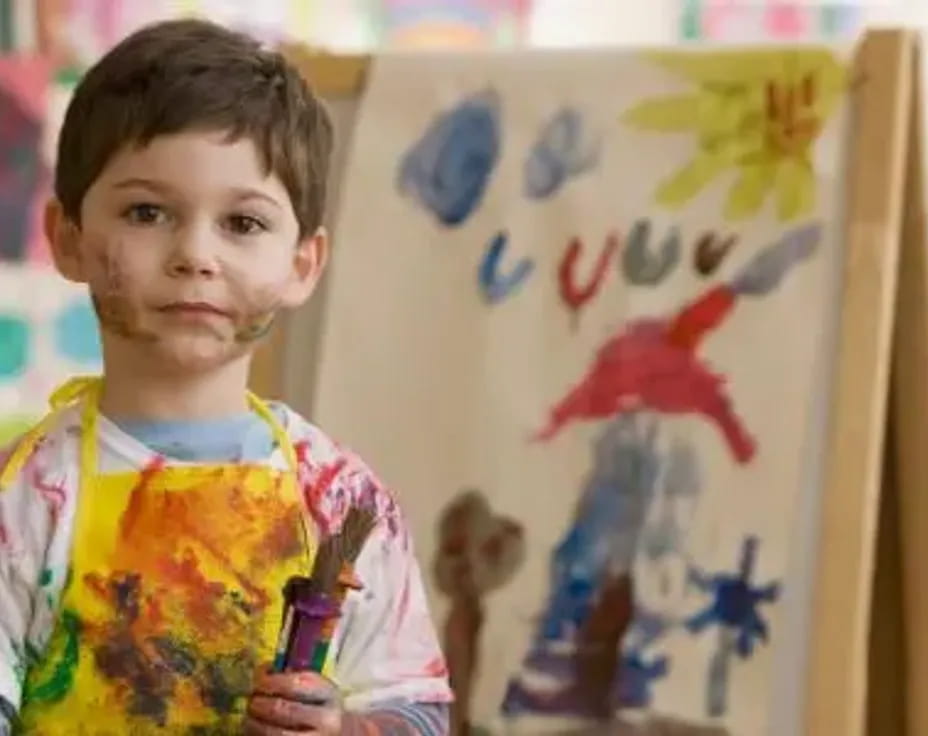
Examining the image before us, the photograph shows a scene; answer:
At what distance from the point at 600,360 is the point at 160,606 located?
1.96ft

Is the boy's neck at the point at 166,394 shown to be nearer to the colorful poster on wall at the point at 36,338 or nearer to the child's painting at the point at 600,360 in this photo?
the child's painting at the point at 600,360

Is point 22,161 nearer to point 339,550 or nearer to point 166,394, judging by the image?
point 166,394

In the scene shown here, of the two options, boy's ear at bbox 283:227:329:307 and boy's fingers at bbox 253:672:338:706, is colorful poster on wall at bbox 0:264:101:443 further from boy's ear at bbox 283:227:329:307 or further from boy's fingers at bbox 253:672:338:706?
boy's fingers at bbox 253:672:338:706

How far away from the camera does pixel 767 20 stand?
1873 mm

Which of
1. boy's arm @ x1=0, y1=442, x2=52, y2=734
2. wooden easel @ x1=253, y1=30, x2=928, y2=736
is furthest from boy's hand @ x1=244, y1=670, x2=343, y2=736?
wooden easel @ x1=253, y1=30, x2=928, y2=736

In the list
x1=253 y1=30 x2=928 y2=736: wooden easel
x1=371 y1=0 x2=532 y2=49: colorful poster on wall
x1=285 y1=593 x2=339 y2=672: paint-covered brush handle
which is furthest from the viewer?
x1=371 y1=0 x2=532 y2=49: colorful poster on wall

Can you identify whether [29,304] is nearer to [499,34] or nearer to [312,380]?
[312,380]

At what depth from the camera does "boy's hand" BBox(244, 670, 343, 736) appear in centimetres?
96

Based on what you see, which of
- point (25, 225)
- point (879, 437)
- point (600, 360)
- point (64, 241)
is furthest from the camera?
point (25, 225)

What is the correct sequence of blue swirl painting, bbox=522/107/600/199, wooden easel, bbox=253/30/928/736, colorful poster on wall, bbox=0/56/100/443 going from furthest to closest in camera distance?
colorful poster on wall, bbox=0/56/100/443, blue swirl painting, bbox=522/107/600/199, wooden easel, bbox=253/30/928/736

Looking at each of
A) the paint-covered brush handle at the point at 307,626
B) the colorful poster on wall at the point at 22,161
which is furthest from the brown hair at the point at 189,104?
the colorful poster on wall at the point at 22,161

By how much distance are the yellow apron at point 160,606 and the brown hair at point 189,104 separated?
0.49 ft

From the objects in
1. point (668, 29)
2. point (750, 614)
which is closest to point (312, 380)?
point (750, 614)

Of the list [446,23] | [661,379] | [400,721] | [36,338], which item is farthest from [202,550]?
[446,23]
